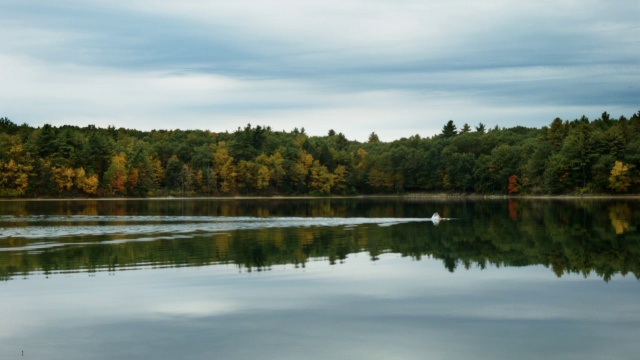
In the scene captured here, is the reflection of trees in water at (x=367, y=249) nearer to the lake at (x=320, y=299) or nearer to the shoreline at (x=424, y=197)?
the lake at (x=320, y=299)

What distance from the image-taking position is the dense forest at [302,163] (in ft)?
392

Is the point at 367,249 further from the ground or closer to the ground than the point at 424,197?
further from the ground

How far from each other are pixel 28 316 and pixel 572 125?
134m

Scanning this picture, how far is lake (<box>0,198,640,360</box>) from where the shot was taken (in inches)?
541

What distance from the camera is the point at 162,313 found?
664 inches

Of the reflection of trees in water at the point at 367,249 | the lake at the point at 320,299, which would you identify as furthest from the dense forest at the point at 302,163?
the lake at the point at 320,299

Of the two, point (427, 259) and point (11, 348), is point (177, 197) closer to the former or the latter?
point (427, 259)

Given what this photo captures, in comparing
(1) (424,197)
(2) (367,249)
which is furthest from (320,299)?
(1) (424,197)

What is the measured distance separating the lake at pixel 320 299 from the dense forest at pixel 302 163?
9020 centimetres

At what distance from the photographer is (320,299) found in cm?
1870

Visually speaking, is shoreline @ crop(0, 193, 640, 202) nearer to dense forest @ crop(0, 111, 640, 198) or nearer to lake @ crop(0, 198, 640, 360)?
dense forest @ crop(0, 111, 640, 198)

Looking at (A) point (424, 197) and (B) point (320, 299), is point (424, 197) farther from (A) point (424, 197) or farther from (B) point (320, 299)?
(B) point (320, 299)

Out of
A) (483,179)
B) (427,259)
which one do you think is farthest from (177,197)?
(427,259)

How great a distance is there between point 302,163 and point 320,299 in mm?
144777
